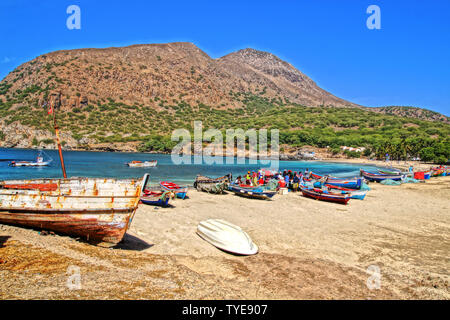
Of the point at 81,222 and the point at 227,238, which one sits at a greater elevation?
the point at 81,222

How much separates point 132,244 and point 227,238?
3.49 metres

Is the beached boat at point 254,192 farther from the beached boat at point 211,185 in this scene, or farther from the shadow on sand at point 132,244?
the shadow on sand at point 132,244

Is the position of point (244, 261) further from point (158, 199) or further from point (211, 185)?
point (211, 185)

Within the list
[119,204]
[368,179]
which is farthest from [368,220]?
[368,179]

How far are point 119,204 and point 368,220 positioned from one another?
13467mm

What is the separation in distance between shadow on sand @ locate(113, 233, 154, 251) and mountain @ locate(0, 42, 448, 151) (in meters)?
90.5

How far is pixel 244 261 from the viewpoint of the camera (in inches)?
366

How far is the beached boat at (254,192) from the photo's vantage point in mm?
21109

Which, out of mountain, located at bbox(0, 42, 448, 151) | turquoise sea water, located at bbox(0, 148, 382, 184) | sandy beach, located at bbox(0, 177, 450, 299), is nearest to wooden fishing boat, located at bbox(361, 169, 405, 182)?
turquoise sea water, located at bbox(0, 148, 382, 184)

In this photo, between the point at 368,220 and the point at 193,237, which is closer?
the point at 193,237

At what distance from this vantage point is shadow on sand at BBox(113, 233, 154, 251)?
32.1 feet

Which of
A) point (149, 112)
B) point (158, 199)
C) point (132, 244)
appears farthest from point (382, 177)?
point (149, 112)
